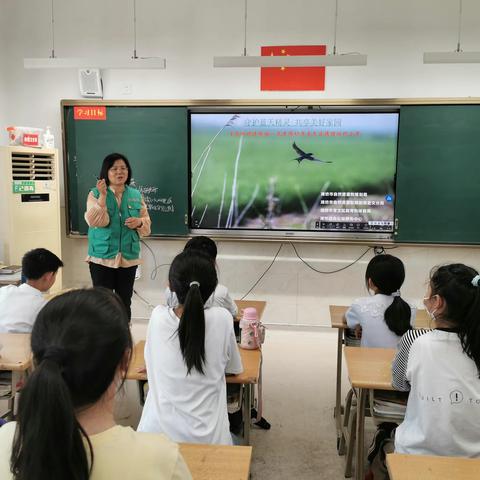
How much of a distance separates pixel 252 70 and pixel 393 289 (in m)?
2.75

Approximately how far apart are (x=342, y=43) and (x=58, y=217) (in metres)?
3.00

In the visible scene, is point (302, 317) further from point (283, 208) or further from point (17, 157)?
point (17, 157)

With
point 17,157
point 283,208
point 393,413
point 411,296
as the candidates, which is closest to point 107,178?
point 17,157

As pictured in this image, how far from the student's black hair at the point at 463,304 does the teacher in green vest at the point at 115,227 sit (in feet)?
8.47

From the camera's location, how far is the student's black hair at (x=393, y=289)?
245cm

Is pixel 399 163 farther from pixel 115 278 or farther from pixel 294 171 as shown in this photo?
pixel 115 278

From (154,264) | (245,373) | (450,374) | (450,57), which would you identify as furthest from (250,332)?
(154,264)

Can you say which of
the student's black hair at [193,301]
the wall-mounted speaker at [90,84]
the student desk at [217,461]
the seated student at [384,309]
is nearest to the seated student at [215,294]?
the student's black hair at [193,301]

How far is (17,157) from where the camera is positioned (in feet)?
13.5

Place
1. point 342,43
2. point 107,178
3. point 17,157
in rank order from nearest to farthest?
point 107,178, point 17,157, point 342,43

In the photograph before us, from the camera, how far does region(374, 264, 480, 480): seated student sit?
1.61 metres

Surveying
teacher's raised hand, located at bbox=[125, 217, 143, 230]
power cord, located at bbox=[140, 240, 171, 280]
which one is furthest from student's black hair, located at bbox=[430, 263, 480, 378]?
power cord, located at bbox=[140, 240, 171, 280]

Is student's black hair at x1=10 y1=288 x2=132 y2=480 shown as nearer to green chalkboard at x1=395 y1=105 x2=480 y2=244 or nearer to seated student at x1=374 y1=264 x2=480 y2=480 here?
seated student at x1=374 y1=264 x2=480 y2=480

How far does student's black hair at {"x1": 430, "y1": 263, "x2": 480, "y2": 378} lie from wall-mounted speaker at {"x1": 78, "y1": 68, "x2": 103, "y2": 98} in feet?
12.5
